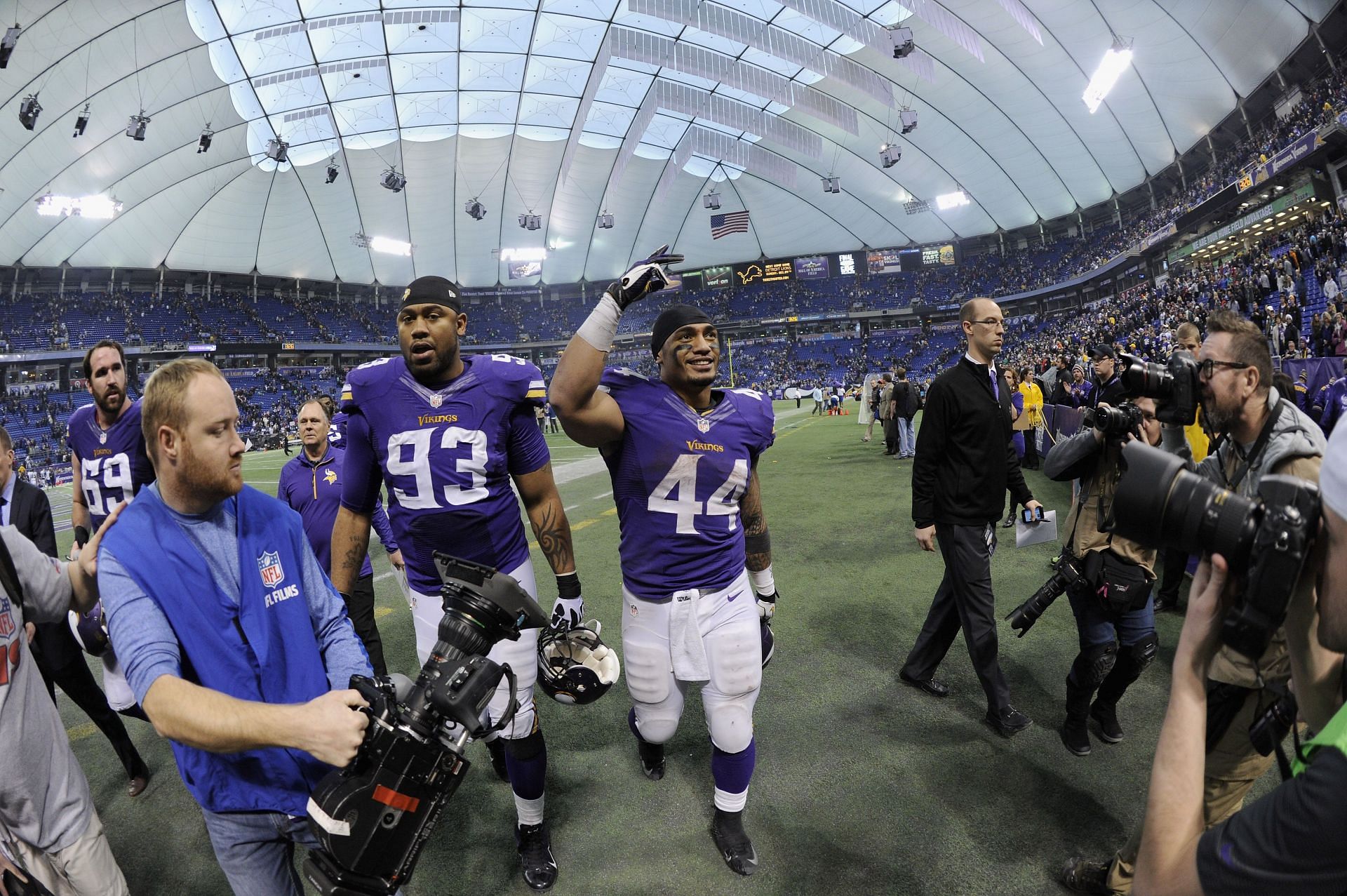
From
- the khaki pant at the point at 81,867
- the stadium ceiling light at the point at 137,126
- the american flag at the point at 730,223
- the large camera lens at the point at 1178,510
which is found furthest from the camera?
the american flag at the point at 730,223

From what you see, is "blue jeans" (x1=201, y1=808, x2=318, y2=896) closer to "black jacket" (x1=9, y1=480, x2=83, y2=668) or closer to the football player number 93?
"black jacket" (x1=9, y1=480, x2=83, y2=668)

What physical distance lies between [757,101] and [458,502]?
34.8 meters

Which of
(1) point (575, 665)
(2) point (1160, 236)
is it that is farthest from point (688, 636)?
(2) point (1160, 236)

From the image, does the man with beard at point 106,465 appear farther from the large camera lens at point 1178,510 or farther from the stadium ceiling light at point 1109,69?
the stadium ceiling light at point 1109,69

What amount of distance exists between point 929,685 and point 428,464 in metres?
3.16

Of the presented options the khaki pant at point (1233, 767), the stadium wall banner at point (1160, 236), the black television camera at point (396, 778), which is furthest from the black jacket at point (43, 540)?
the stadium wall banner at point (1160, 236)

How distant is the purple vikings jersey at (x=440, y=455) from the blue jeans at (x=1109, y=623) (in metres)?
2.78

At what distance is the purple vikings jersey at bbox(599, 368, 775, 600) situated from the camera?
270cm

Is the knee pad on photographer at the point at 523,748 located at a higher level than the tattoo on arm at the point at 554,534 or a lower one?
lower

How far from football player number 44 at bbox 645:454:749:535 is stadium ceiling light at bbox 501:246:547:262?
4770cm

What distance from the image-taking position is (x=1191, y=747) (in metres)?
1.03

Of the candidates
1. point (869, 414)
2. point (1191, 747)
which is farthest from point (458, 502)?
point (869, 414)

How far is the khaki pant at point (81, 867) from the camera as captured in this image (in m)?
1.81

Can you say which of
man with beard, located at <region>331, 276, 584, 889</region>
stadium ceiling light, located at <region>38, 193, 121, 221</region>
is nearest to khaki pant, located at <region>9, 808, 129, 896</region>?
man with beard, located at <region>331, 276, 584, 889</region>
